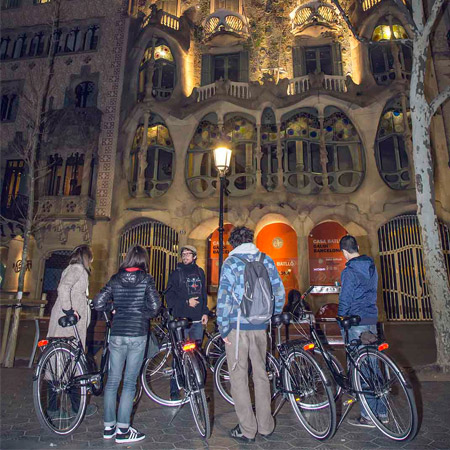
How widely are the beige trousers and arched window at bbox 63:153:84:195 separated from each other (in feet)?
52.1

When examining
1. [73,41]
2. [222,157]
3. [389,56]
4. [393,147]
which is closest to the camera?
[222,157]

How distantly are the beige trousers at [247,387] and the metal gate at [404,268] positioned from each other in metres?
12.6

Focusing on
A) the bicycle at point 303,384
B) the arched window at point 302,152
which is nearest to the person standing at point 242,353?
the bicycle at point 303,384

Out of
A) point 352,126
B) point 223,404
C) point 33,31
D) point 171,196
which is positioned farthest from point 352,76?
point 33,31

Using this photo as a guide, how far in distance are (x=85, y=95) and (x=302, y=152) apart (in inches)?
482

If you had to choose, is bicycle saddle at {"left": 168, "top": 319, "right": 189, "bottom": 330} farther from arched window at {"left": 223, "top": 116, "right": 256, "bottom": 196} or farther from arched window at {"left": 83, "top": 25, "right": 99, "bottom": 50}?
arched window at {"left": 83, "top": 25, "right": 99, "bottom": 50}

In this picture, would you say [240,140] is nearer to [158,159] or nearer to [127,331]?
[158,159]

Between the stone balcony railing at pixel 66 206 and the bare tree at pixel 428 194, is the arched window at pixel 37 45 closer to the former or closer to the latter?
the stone balcony railing at pixel 66 206

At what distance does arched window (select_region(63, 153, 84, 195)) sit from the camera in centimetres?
Answer: 1739

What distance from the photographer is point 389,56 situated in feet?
52.5

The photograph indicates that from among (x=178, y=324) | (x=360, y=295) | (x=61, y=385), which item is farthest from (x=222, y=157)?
(x=61, y=385)

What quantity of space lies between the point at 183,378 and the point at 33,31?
23832 mm

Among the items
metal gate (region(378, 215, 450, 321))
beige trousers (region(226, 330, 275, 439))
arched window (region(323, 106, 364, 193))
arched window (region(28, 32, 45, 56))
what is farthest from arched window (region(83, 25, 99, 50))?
beige trousers (region(226, 330, 275, 439))

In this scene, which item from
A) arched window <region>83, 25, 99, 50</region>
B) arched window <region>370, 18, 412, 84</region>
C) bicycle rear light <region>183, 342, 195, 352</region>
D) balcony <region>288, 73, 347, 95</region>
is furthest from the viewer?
arched window <region>83, 25, 99, 50</region>
